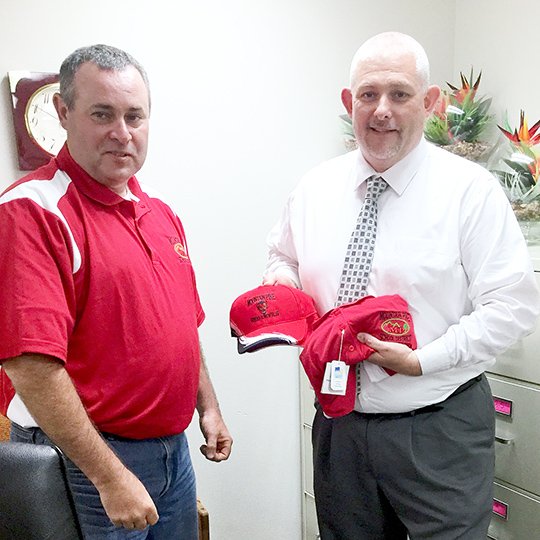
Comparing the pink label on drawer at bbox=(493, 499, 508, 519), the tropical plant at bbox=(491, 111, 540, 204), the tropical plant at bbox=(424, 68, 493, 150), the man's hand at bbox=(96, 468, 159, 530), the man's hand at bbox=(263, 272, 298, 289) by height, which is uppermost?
the tropical plant at bbox=(424, 68, 493, 150)

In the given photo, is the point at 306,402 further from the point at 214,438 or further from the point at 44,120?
the point at 44,120

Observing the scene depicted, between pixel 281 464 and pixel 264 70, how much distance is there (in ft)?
5.19

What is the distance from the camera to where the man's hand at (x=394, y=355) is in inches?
57.8

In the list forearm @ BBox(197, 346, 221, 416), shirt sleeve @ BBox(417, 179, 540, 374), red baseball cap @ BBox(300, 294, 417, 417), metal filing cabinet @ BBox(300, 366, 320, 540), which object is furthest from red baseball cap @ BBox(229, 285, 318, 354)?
metal filing cabinet @ BBox(300, 366, 320, 540)

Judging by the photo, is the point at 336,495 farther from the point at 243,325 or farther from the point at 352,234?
the point at 352,234

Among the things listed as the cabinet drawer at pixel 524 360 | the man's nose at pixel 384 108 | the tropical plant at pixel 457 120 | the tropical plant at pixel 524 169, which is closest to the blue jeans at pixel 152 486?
the man's nose at pixel 384 108

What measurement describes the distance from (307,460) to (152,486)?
50.6 inches

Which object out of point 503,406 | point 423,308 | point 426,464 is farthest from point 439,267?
point 503,406

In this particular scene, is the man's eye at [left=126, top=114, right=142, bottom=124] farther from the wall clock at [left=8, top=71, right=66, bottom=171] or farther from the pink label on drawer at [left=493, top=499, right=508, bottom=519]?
the pink label on drawer at [left=493, top=499, right=508, bottom=519]

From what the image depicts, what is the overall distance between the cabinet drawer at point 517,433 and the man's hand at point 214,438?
887 mm

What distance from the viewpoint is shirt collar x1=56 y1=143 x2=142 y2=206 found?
1352mm

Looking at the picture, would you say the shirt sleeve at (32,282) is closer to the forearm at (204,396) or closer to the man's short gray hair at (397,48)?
the forearm at (204,396)

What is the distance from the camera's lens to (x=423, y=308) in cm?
154

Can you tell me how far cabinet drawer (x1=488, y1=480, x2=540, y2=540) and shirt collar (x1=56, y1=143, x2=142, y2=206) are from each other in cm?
151
